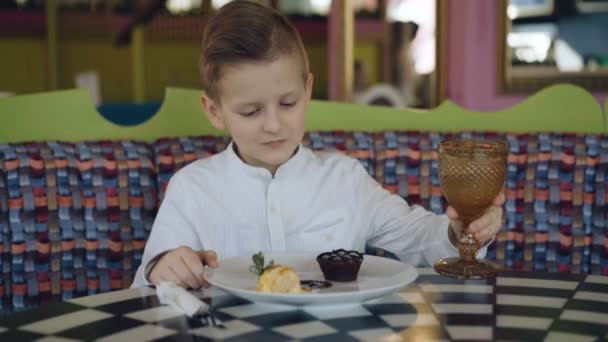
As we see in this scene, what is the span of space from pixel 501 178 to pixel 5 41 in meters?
8.32

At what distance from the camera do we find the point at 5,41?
28.6 feet

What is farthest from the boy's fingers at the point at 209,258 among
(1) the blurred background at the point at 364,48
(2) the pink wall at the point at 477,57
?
(2) the pink wall at the point at 477,57

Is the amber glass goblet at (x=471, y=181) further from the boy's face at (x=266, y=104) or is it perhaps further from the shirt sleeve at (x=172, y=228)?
the shirt sleeve at (x=172, y=228)

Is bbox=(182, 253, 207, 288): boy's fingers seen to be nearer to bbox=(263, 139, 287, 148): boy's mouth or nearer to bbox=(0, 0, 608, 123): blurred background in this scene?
bbox=(263, 139, 287, 148): boy's mouth

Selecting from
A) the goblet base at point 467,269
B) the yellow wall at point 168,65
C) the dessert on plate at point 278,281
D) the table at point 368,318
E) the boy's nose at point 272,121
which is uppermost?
the yellow wall at point 168,65

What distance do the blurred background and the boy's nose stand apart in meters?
2.11

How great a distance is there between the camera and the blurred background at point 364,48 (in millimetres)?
4117

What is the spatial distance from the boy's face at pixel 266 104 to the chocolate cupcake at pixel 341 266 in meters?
0.36

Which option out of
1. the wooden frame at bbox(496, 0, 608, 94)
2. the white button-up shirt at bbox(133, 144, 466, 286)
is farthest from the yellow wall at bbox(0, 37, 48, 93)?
the white button-up shirt at bbox(133, 144, 466, 286)

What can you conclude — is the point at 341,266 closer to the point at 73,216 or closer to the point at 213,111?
the point at 213,111

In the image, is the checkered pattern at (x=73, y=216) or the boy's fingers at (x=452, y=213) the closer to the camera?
the boy's fingers at (x=452, y=213)

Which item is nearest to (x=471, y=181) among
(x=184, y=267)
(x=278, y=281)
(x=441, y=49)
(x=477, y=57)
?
(x=278, y=281)

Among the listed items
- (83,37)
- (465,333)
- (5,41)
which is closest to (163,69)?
(83,37)

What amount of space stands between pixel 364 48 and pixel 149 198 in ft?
14.7
